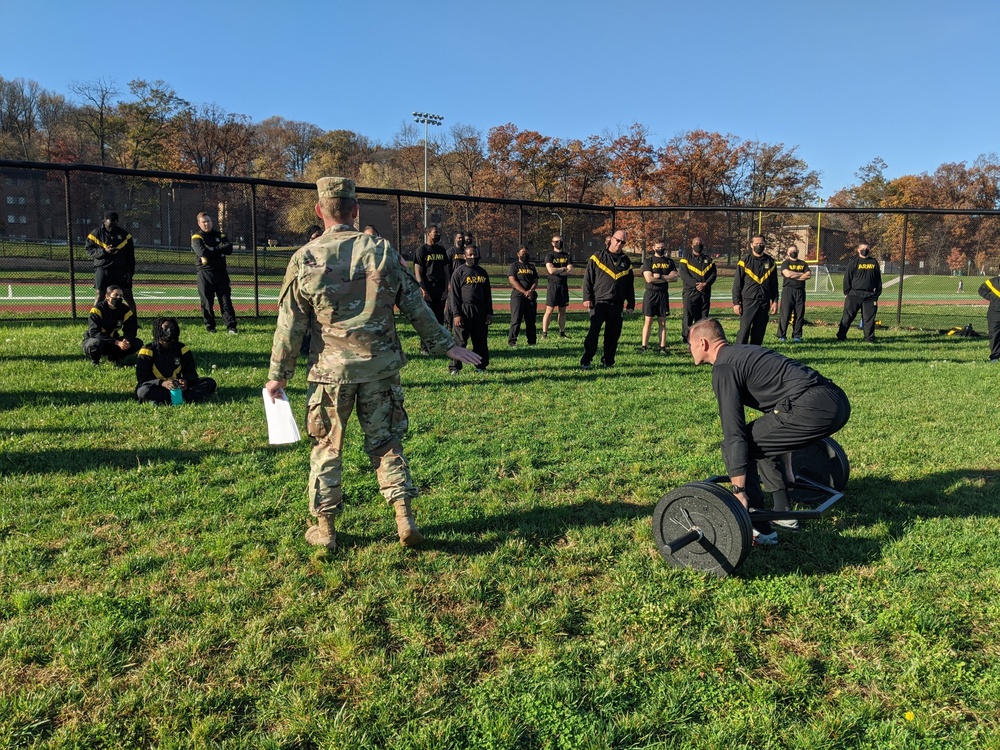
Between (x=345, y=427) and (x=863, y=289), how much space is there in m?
12.7

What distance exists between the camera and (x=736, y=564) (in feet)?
11.9

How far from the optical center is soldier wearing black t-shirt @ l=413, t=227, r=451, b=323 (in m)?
11.4

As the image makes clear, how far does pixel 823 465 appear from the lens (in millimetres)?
4828

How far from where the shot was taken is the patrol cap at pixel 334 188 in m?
3.83

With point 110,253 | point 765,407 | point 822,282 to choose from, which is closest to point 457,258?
point 110,253

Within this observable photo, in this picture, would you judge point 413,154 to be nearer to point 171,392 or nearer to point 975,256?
point 975,256

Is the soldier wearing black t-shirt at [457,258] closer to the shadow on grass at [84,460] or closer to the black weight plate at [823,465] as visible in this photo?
the shadow on grass at [84,460]

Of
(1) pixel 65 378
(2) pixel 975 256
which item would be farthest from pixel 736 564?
(2) pixel 975 256

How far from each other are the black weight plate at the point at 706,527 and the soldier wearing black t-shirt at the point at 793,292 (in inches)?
419

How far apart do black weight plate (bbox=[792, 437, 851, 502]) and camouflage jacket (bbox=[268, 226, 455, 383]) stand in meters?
2.99

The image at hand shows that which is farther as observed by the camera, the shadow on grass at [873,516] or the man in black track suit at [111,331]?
the man in black track suit at [111,331]

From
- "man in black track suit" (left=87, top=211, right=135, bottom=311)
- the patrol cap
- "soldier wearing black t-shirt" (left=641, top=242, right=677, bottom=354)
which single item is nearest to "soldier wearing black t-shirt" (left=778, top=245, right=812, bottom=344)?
"soldier wearing black t-shirt" (left=641, top=242, right=677, bottom=354)

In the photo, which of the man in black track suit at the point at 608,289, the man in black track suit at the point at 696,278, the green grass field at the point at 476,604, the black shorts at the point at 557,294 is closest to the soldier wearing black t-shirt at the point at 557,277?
the black shorts at the point at 557,294

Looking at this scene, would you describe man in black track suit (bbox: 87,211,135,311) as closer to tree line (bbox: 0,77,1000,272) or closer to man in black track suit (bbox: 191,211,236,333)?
man in black track suit (bbox: 191,211,236,333)
